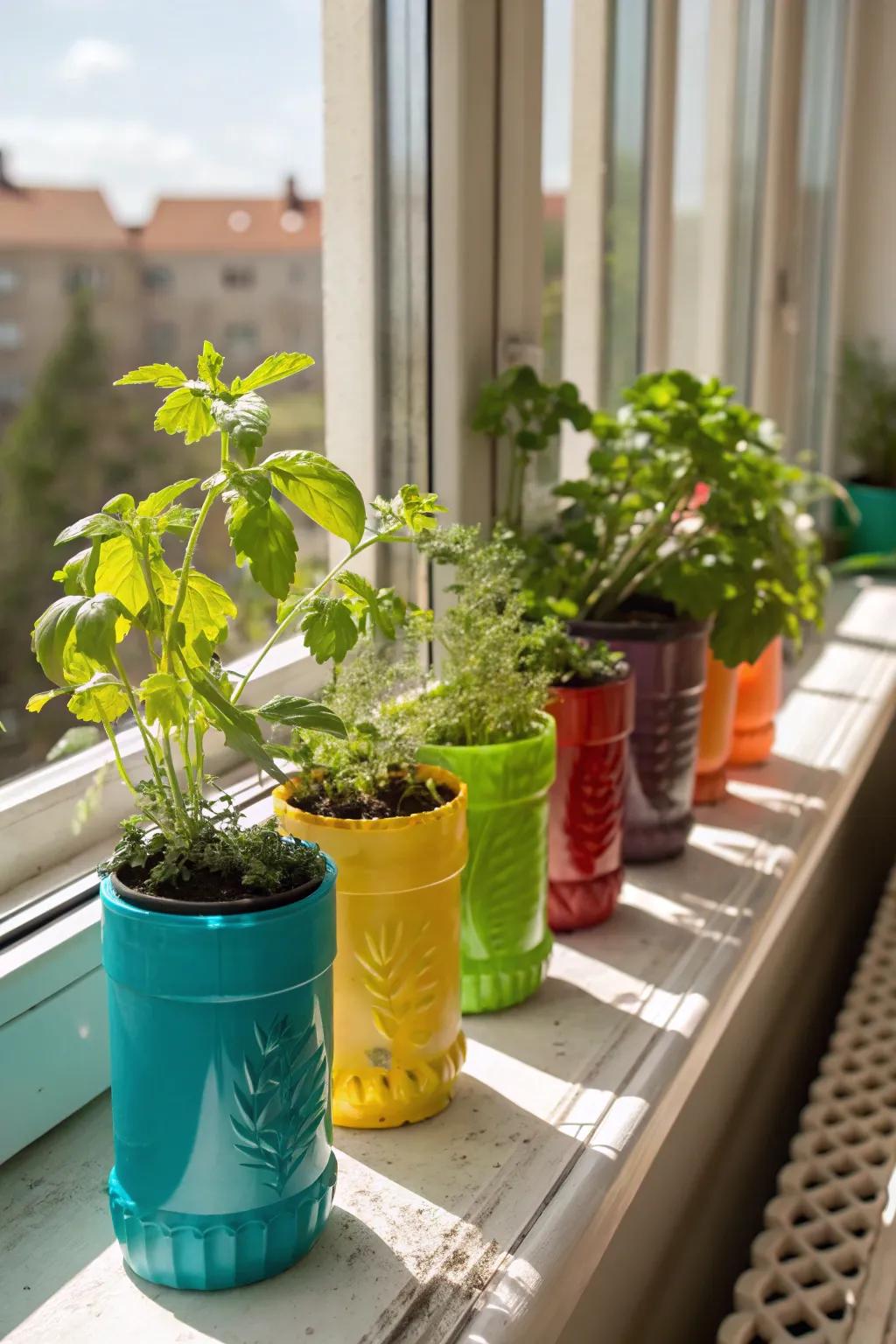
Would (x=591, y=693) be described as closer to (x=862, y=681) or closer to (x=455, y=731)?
(x=455, y=731)

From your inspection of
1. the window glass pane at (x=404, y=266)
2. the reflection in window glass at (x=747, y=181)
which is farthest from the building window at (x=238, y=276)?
the reflection in window glass at (x=747, y=181)

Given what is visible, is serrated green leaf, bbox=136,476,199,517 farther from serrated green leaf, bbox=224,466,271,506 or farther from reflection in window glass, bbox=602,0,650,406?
reflection in window glass, bbox=602,0,650,406

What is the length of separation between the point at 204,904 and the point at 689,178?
1.66m

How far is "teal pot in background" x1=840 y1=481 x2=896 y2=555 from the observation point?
2771mm

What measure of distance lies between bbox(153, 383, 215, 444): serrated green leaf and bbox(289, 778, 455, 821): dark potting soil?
0.84 ft

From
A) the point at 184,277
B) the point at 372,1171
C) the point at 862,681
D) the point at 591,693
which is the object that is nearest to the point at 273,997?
the point at 372,1171

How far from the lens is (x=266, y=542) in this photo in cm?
Answer: 62

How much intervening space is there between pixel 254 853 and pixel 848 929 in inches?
65.2

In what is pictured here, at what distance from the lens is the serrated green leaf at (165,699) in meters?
0.61

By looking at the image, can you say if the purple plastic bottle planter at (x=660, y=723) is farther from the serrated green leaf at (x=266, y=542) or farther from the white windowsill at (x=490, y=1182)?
the serrated green leaf at (x=266, y=542)

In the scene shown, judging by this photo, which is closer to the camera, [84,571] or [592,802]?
[84,571]

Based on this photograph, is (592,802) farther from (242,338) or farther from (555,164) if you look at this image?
(555,164)

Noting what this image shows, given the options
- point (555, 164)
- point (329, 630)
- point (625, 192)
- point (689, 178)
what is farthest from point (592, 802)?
point (689, 178)

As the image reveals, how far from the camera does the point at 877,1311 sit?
1.01 meters
